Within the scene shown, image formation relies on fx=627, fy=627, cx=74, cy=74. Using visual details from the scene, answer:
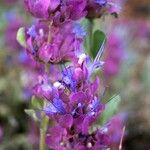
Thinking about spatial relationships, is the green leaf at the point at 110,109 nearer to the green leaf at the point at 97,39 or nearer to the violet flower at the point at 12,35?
the green leaf at the point at 97,39

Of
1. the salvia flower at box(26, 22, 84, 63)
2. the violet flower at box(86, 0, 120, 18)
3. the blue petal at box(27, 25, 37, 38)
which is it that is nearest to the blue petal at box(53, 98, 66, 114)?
the salvia flower at box(26, 22, 84, 63)

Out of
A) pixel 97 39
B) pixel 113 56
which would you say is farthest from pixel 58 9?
pixel 113 56

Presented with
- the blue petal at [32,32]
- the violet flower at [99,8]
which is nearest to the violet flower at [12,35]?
the violet flower at [99,8]

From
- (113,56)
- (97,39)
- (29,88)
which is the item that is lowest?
(113,56)

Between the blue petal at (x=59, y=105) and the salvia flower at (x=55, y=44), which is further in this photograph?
the salvia flower at (x=55, y=44)

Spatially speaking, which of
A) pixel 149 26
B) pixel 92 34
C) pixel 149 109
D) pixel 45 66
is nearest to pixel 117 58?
pixel 149 109

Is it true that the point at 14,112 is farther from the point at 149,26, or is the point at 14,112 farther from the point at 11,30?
the point at 149,26

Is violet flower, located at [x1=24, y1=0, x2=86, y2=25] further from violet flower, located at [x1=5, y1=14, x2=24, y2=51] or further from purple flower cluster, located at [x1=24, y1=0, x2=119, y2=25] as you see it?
violet flower, located at [x1=5, y1=14, x2=24, y2=51]

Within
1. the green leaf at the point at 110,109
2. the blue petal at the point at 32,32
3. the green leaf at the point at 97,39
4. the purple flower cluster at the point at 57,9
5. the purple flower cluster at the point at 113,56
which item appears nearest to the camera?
the purple flower cluster at the point at 57,9

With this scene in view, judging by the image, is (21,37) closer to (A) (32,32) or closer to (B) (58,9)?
(A) (32,32)
